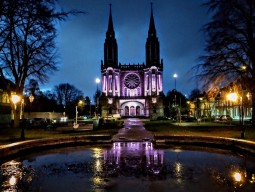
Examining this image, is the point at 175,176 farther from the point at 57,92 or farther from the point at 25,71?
the point at 57,92

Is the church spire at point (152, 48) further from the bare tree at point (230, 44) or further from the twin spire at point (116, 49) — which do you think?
the bare tree at point (230, 44)

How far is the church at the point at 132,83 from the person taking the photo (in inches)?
5620

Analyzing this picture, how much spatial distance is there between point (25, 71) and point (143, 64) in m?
112

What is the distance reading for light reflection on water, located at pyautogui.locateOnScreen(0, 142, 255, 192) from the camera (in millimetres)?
10922

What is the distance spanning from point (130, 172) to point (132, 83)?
137 meters

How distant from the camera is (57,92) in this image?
154500 mm

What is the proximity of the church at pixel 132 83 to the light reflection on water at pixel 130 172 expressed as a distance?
4803 inches

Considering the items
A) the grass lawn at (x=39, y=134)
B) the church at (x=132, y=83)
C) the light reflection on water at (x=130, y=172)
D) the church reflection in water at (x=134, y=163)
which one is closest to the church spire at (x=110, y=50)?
the church at (x=132, y=83)

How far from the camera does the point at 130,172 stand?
522 inches

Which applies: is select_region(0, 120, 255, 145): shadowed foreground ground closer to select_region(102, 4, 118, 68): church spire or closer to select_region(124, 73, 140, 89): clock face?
select_region(102, 4, 118, 68): church spire

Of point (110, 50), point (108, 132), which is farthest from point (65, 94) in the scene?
point (108, 132)

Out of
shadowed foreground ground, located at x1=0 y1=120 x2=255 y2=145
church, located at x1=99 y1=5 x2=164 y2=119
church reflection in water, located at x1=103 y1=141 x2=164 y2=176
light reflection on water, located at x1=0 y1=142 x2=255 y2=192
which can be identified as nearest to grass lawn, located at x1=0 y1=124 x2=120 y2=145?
shadowed foreground ground, located at x1=0 y1=120 x2=255 y2=145

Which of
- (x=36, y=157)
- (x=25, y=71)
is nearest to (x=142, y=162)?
(x=36, y=157)

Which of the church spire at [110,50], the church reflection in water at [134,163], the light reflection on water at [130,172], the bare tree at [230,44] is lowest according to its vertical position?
the light reflection on water at [130,172]
